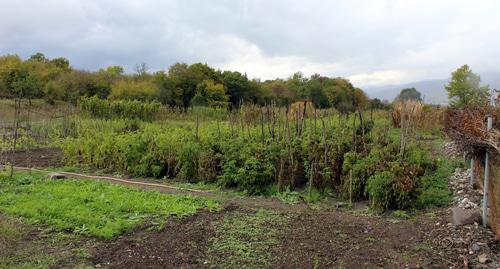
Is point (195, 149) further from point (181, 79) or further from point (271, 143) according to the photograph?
point (181, 79)

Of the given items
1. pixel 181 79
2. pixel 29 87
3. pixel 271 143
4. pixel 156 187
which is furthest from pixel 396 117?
pixel 29 87

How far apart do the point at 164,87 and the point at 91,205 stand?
24.8 metres

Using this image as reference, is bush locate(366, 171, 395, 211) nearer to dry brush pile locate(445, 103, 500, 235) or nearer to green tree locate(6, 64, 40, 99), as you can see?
dry brush pile locate(445, 103, 500, 235)

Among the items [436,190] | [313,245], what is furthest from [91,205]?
[436,190]

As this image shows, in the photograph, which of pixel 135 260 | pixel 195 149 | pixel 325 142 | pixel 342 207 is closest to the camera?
pixel 135 260

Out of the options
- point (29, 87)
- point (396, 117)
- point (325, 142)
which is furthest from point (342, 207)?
point (29, 87)

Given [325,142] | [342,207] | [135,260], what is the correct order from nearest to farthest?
[135,260]
[342,207]
[325,142]

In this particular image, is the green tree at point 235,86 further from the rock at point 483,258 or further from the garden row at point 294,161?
the rock at point 483,258

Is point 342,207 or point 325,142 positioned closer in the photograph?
point 342,207

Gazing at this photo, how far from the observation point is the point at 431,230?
5.01 m

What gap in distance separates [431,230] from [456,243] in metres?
0.48

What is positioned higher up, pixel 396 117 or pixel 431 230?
pixel 396 117

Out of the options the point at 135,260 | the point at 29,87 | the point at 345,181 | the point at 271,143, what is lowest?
the point at 135,260

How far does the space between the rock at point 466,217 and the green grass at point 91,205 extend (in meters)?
3.04
